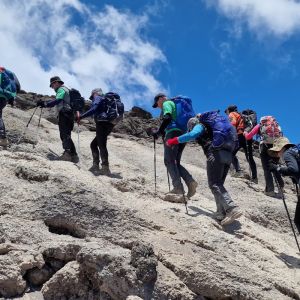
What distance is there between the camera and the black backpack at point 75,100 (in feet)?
50.1

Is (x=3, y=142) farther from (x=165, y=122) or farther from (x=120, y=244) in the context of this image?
(x=120, y=244)

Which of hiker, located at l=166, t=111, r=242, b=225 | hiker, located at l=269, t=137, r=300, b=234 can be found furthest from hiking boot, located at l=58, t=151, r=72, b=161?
hiker, located at l=269, t=137, r=300, b=234

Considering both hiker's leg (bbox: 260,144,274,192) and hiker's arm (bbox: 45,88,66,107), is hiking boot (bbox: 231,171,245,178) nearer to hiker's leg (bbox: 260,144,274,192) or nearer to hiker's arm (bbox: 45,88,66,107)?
hiker's leg (bbox: 260,144,274,192)

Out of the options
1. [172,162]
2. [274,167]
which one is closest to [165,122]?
[172,162]

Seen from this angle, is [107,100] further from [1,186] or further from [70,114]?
[1,186]

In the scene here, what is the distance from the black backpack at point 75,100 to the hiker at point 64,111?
0.16 metres

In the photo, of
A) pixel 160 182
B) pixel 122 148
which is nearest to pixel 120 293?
pixel 160 182

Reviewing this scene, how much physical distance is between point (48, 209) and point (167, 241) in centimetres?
229

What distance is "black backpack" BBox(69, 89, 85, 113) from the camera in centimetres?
1527

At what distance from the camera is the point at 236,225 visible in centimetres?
1115

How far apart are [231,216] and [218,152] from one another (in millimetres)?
1429

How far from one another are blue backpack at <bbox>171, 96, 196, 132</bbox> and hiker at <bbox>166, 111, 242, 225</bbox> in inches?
52.2

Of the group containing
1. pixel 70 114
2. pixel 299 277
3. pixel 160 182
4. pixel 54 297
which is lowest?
pixel 54 297

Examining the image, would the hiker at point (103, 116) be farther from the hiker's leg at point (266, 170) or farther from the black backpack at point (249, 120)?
the black backpack at point (249, 120)
